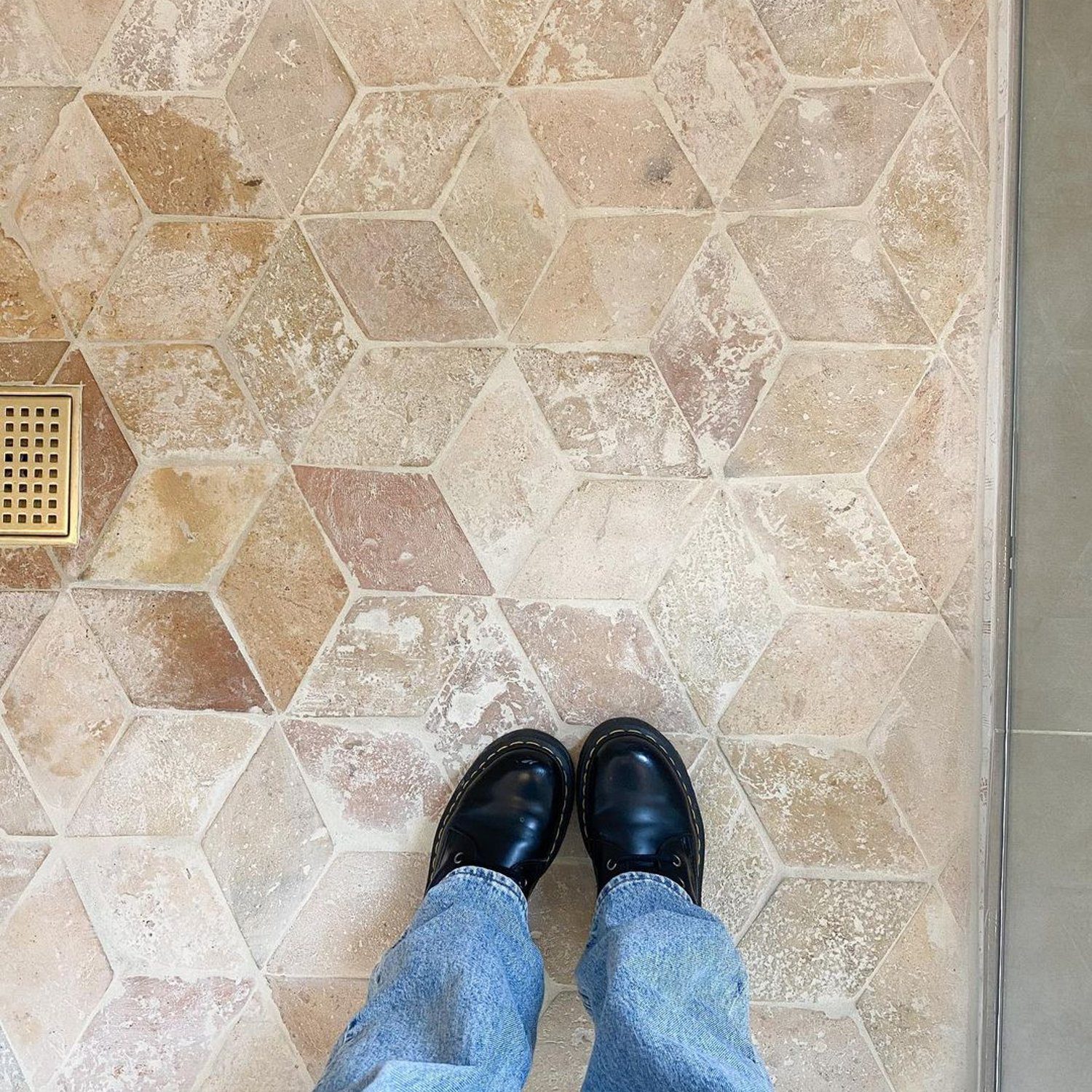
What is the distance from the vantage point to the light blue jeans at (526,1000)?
2.41ft

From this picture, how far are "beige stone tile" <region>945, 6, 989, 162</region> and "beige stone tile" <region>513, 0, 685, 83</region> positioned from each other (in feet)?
1.14

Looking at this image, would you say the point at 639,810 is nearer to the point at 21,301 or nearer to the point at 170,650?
the point at 170,650

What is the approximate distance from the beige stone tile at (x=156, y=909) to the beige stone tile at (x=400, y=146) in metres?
0.86

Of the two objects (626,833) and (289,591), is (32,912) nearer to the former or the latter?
(289,591)

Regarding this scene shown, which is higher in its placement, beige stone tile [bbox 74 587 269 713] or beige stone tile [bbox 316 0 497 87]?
beige stone tile [bbox 316 0 497 87]

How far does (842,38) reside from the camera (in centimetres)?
99

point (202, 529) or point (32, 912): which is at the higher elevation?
point (202, 529)

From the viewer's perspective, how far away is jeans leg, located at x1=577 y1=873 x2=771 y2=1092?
2.42ft

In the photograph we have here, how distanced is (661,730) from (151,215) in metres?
0.93

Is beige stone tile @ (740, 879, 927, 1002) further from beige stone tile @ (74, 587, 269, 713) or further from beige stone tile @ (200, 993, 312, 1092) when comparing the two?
beige stone tile @ (74, 587, 269, 713)

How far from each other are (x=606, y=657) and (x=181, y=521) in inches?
22.5

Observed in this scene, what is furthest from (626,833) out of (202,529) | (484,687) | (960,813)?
(202,529)

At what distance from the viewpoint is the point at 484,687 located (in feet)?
3.38

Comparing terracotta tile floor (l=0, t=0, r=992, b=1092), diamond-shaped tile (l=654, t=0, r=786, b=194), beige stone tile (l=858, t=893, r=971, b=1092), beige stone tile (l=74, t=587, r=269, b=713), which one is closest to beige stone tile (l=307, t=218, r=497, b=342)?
terracotta tile floor (l=0, t=0, r=992, b=1092)
